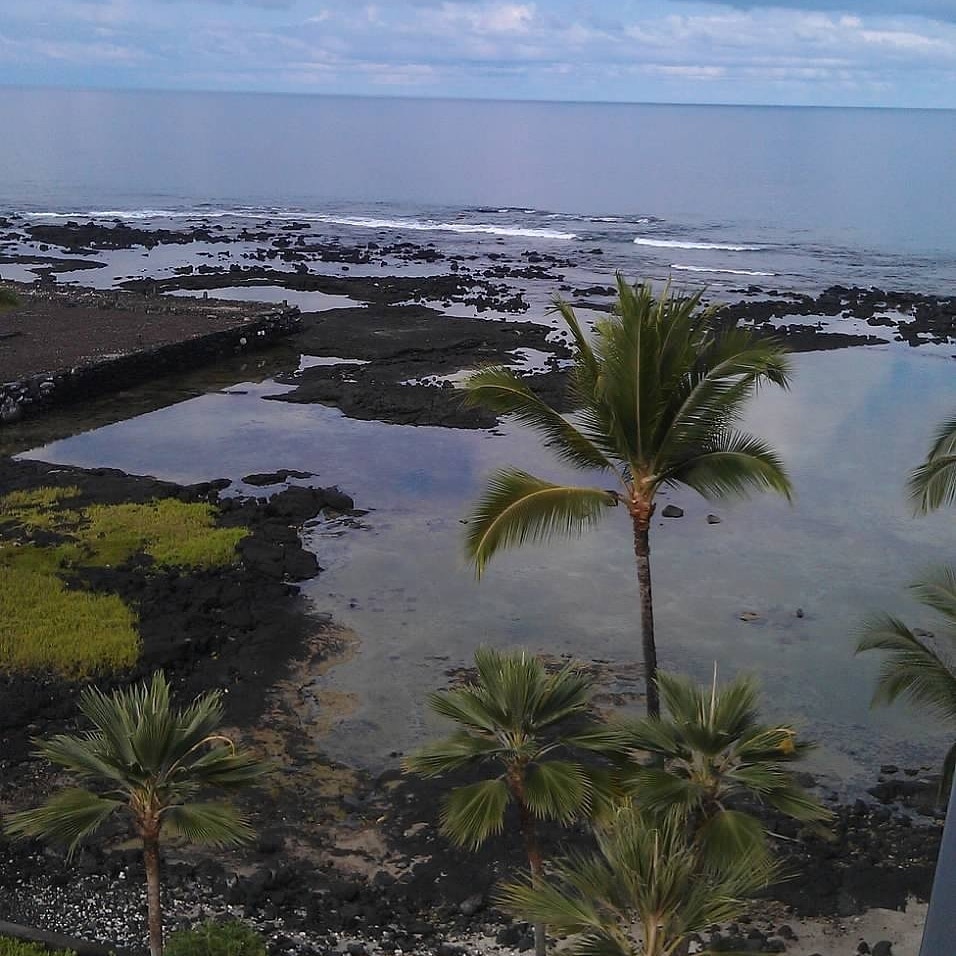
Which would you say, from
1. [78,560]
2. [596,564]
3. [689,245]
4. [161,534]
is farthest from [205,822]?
[689,245]

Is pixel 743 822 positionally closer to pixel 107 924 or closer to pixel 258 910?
pixel 258 910

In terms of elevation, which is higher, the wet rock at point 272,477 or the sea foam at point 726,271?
the sea foam at point 726,271

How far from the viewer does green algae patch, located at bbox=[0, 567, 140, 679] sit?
18.4 metres

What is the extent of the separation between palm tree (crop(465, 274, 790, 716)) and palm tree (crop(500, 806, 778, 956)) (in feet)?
18.5

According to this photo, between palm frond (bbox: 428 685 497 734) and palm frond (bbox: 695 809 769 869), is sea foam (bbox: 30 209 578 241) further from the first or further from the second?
palm frond (bbox: 695 809 769 869)

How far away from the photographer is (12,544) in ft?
77.2

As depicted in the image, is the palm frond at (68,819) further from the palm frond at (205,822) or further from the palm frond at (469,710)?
the palm frond at (469,710)

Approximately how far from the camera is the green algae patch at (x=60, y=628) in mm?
18406

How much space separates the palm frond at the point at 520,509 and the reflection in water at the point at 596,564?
5.00 metres

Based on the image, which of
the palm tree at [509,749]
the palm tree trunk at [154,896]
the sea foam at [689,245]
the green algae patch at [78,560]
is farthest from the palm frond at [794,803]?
the sea foam at [689,245]

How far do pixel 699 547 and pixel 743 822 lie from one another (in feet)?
54.6

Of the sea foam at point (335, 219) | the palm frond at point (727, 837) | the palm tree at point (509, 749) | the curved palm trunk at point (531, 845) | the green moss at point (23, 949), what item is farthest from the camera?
the sea foam at point (335, 219)

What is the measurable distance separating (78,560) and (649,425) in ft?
45.5

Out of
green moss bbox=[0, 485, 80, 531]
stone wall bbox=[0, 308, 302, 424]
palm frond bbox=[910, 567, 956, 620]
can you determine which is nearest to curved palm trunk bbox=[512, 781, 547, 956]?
palm frond bbox=[910, 567, 956, 620]
